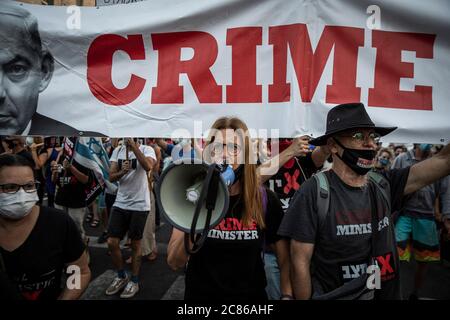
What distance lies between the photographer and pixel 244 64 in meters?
1.92

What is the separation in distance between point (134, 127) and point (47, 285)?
3.49 ft

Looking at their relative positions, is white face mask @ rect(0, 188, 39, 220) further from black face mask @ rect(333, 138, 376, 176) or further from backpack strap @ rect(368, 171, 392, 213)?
backpack strap @ rect(368, 171, 392, 213)

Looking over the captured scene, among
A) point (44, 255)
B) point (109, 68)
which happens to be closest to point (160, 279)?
point (44, 255)

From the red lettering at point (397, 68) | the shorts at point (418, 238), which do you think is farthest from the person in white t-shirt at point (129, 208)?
the shorts at point (418, 238)

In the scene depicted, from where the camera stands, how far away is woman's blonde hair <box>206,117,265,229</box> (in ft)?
6.03

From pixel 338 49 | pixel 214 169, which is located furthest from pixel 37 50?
pixel 338 49

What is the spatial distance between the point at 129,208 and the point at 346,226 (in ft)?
9.62

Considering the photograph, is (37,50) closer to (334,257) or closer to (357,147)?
(357,147)

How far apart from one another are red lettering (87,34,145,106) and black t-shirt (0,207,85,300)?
81 cm

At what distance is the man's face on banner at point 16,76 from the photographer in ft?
6.39

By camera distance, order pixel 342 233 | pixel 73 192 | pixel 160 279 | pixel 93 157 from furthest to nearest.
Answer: pixel 73 192 < pixel 160 279 < pixel 93 157 < pixel 342 233

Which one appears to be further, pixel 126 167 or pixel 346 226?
pixel 126 167

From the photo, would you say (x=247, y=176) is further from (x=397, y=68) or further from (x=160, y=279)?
(x=160, y=279)

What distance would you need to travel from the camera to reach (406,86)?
1.86 meters
